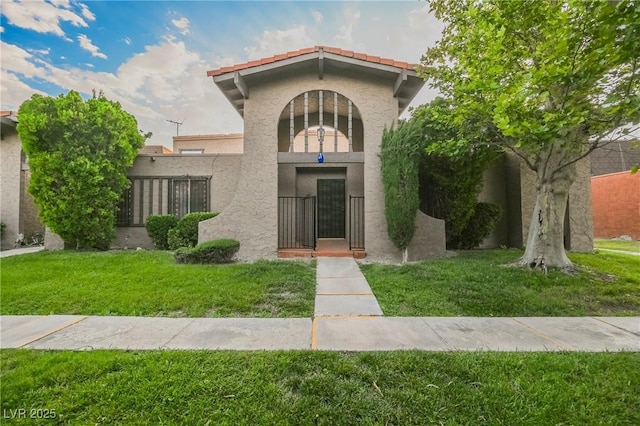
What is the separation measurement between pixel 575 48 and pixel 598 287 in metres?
4.30

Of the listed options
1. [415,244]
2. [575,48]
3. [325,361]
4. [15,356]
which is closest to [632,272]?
[415,244]

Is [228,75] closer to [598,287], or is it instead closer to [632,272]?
[598,287]

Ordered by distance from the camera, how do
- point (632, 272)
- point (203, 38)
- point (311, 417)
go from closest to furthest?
point (311, 417) → point (632, 272) → point (203, 38)

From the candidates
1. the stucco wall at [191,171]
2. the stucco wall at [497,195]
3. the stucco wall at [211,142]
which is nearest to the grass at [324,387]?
the stucco wall at [191,171]

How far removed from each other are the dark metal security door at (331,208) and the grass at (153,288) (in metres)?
4.01

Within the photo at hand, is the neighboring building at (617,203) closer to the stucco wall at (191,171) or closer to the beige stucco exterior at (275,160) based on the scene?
A: the beige stucco exterior at (275,160)

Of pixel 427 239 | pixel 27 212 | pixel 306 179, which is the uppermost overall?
pixel 306 179

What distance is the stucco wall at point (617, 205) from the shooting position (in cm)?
1392

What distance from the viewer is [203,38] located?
369 inches

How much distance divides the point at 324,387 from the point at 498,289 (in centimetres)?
429

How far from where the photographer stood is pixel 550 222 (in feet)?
22.0

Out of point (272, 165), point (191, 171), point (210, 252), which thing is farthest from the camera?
point (191, 171)

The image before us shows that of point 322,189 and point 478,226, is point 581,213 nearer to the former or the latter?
point 478,226

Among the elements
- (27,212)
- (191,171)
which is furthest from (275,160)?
(27,212)
